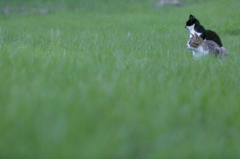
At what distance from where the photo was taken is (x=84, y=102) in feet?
4.42

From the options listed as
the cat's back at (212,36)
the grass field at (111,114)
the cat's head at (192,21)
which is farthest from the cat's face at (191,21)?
the grass field at (111,114)

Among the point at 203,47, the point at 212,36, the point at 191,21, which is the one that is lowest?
the point at 203,47

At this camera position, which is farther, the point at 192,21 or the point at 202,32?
the point at 192,21

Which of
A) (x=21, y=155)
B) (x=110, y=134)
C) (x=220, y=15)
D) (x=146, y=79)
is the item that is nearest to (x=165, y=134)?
(x=110, y=134)

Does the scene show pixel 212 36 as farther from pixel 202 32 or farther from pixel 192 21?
pixel 192 21

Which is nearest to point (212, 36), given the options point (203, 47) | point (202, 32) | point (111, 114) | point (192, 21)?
point (202, 32)

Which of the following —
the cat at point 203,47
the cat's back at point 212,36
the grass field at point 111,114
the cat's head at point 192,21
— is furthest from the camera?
the cat's head at point 192,21

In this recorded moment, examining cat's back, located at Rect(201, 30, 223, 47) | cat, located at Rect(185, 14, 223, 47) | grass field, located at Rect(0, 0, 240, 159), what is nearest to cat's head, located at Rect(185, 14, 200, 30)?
cat, located at Rect(185, 14, 223, 47)

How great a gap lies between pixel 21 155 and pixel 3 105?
0.52m

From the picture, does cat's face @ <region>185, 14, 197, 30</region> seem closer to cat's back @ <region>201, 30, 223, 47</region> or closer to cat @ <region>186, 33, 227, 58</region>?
cat's back @ <region>201, 30, 223, 47</region>

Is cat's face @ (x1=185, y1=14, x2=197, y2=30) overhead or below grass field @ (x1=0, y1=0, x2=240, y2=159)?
overhead

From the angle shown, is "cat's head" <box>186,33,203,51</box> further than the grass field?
Yes

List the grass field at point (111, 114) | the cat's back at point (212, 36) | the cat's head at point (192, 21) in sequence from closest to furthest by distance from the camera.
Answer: the grass field at point (111, 114), the cat's back at point (212, 36), the cat's head at point (192, 21)

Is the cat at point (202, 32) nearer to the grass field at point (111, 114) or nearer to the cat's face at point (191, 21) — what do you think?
the cat's face at point (191, 21)
